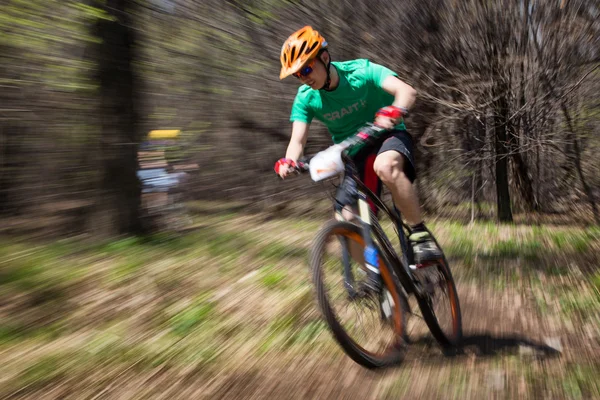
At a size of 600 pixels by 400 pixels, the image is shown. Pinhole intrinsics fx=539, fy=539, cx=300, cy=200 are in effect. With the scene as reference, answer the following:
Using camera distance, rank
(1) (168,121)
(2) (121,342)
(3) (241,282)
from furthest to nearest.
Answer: (1) (168,121) → (3) (241,282) → (2) (121,342)

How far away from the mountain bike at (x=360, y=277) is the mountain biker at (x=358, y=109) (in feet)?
0.47

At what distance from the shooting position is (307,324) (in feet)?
12.2

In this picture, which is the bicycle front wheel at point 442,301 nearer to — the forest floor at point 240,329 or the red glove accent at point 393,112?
the forest floor at point 240,329

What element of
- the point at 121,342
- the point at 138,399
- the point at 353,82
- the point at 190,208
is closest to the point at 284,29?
the point at 190,208

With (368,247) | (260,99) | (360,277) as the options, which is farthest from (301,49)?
(260,99)

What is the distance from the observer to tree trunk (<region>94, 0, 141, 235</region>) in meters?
5.96

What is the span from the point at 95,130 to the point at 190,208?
351cm

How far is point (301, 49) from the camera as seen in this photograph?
292 centimetres

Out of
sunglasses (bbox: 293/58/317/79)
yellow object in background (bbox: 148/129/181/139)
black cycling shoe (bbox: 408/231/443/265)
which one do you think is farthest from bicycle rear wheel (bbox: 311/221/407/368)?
yellow object in background (bbox: 148/129/181/139)

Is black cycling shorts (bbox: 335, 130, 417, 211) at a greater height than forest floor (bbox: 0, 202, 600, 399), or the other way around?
black cycling shorts (bbox: 335, 130, 417, 211)

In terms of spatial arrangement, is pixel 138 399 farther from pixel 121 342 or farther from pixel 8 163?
pixel 8 163

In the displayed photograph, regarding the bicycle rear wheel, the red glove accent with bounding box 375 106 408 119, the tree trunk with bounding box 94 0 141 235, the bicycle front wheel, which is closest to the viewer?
the bicycle rear wheel

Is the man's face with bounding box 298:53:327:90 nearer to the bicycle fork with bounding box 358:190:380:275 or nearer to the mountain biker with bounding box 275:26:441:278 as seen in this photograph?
the mountain biker with bounding box 275:26:441:278

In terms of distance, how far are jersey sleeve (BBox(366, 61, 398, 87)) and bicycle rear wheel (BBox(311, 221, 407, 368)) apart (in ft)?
3.05
